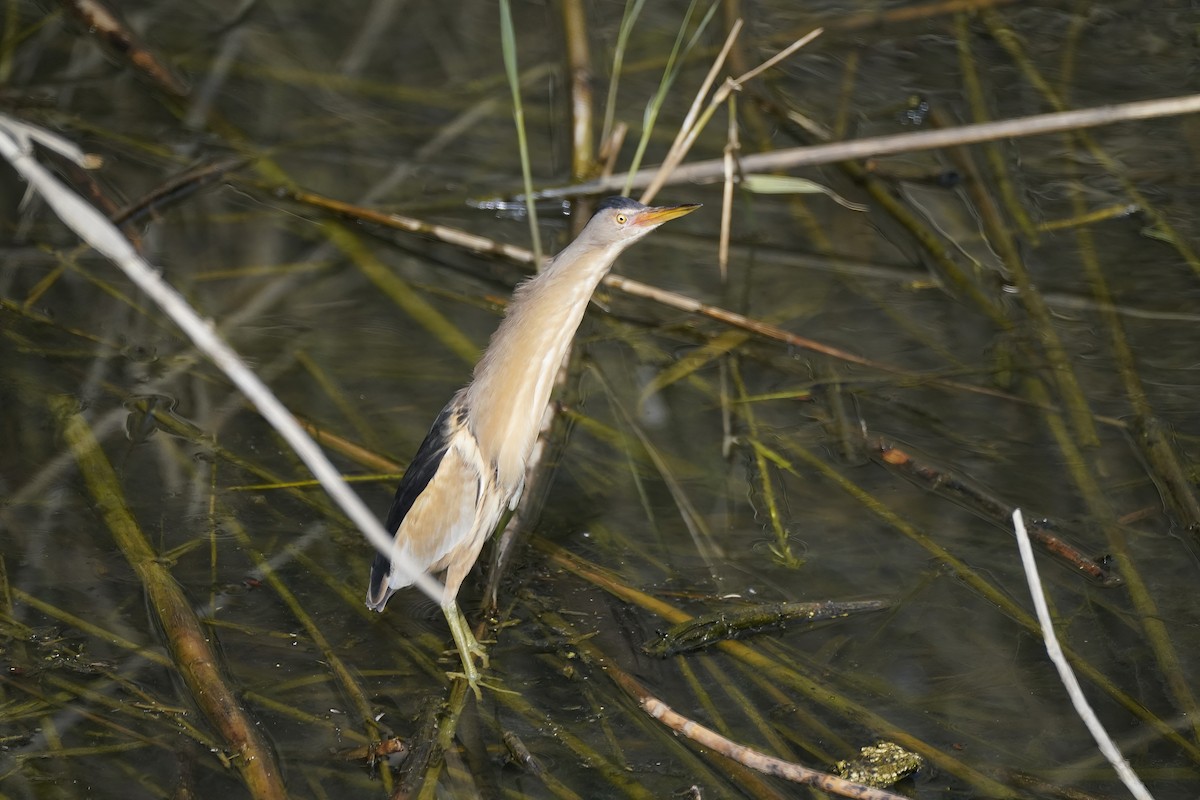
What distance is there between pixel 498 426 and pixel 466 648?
1.42ft

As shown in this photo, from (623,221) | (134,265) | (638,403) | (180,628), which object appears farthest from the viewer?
(638,403)

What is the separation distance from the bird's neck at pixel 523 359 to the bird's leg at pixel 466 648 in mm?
298

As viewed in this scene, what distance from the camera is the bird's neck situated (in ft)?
7.56

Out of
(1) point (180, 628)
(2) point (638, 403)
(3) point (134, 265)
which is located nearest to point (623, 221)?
(2) point (638, 403)

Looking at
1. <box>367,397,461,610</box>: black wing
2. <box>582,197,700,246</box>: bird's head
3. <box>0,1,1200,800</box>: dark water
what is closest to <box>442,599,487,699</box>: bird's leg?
<box>0,1,1200,800</box>: dark water

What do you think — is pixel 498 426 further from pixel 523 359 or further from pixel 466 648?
pixel 466 648

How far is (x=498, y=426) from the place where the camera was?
2307mm

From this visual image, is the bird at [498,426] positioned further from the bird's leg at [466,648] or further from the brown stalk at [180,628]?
the brown stalk at [180,628]

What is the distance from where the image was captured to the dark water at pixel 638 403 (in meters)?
2.04

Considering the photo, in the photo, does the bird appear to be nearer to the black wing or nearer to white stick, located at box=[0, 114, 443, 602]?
the black wing

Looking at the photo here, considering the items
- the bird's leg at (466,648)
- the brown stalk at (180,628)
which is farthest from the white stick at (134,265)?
the bird's leg at (466,648)

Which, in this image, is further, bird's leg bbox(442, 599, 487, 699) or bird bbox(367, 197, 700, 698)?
bird bbox(367, 197, 700, 698)

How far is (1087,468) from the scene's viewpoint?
268 centimetres

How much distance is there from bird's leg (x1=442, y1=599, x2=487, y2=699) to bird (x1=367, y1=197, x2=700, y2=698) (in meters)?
0.12
